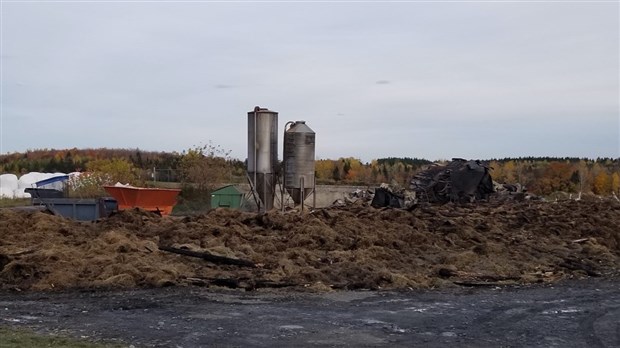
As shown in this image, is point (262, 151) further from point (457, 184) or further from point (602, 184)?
point (602, 184)

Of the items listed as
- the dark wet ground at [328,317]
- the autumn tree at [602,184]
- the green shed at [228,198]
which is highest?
the autumn tree at [602,184]

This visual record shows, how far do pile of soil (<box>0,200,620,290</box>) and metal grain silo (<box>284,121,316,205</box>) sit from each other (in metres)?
2.64

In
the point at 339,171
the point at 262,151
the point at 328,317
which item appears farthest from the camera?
the point at 339,171

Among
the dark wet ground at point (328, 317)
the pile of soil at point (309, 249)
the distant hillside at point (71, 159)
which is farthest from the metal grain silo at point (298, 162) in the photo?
the distant hillside at point (71, 159)

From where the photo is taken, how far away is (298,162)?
2248 centimetres

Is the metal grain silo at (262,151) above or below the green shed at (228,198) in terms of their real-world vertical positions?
above

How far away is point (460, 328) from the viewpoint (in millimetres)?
9445

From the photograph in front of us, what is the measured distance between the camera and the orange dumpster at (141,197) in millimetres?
23797

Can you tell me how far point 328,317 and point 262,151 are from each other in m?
Result: 12.8

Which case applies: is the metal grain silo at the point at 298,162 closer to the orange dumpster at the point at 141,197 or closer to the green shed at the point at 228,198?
the orange dumpster at the point at 141,197

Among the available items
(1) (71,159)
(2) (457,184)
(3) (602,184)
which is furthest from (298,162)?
(1) (71,159)

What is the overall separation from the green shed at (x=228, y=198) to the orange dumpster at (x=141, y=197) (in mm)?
6732

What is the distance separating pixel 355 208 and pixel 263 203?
3.00 m

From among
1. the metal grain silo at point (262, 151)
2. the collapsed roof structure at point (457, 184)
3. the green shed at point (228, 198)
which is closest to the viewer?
the metal grain silo at point (262, 151)
